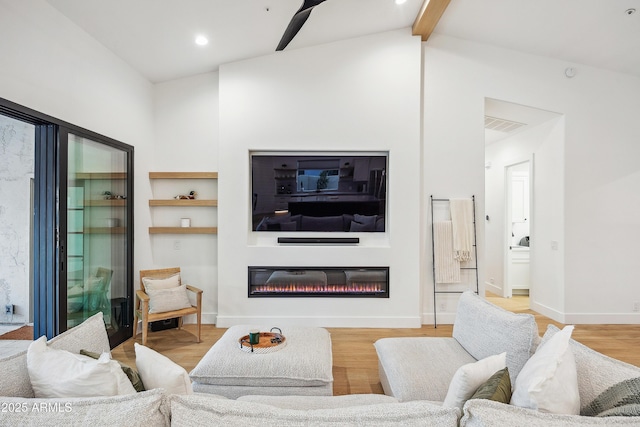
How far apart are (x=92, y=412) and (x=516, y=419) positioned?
4.04ft

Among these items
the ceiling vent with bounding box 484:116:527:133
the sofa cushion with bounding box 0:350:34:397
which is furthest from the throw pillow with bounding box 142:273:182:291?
the ceiling vent with bounding box 484:116:527:133

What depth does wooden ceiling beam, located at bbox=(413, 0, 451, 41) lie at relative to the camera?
3355mm

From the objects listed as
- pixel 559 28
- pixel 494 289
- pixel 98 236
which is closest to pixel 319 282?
pixel 98 236

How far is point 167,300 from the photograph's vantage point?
3439mm

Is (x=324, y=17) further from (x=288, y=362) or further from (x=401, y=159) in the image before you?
(x=288, y=362)

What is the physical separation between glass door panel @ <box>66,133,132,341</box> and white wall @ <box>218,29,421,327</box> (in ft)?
3.49

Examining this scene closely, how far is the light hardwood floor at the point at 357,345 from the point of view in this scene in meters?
2.81

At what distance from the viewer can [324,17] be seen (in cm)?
347

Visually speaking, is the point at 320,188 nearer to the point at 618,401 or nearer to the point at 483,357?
the point at 483,357

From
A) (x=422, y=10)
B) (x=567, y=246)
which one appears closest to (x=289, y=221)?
(x=422, y=10)

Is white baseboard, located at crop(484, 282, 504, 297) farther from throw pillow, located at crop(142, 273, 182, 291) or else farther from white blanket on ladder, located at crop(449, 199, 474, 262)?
throw pillow, located at crop(142, 273, 182, 291)

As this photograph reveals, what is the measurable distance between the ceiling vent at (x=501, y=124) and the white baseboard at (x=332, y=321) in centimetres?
306

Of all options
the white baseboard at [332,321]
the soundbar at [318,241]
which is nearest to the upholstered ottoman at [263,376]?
the white baseboard at [332,321]

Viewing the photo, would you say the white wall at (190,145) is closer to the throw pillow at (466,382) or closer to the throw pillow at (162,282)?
the throw pillow at (162,282)
